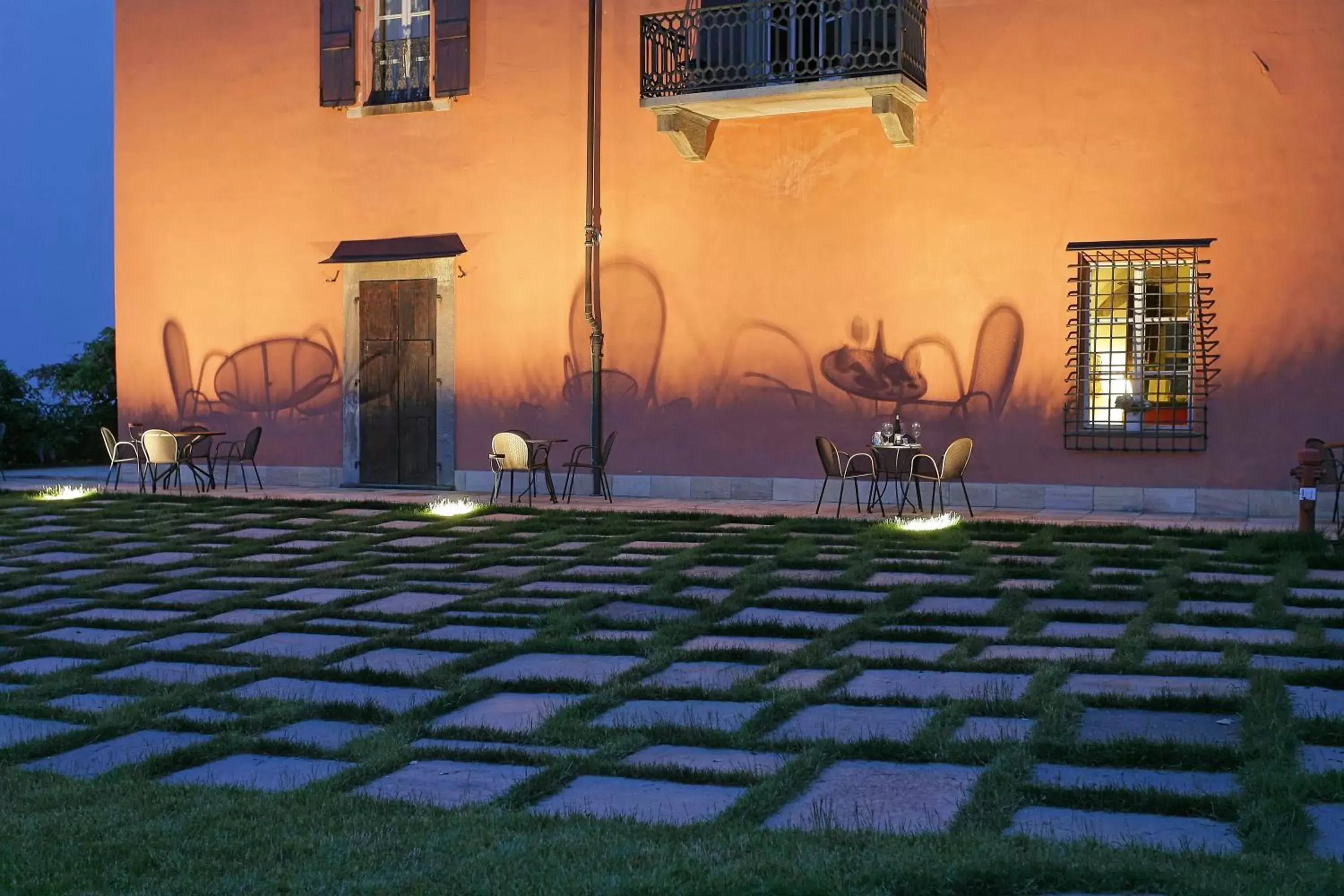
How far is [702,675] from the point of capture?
198 inches

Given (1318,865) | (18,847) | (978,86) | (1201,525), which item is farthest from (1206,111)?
(18,847)

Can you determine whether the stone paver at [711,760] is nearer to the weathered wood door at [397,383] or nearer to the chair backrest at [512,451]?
the chair backrest at [512,451]

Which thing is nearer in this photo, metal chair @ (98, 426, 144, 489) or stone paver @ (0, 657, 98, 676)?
stone paver @ (0, 657, 98, 676)

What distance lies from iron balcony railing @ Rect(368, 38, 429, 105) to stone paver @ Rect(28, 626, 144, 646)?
8.89 meters

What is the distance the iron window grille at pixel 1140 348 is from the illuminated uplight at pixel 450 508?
465 cm

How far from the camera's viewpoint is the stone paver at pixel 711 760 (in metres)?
3.77

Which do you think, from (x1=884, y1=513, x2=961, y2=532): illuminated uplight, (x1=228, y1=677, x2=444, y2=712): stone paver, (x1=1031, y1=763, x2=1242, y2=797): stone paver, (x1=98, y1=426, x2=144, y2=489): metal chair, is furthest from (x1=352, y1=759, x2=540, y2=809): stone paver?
(x1=98, y1=426, x2=144, y2=489): metal chair

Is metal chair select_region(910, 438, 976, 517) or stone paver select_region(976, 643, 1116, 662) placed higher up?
metal chair select_region(910, 438, 976, 517)

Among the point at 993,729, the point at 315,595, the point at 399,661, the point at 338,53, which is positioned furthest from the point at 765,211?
the point at 993,729

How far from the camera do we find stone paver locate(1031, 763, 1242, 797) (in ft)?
11.4

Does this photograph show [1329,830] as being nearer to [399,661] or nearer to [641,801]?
[641,801]

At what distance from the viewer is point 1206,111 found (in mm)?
11352

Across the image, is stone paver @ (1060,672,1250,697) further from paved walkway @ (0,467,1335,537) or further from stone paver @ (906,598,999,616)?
paved walkway @ (0,467,1335,537)

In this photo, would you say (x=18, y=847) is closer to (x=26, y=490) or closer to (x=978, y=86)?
(x=978, y=86)
